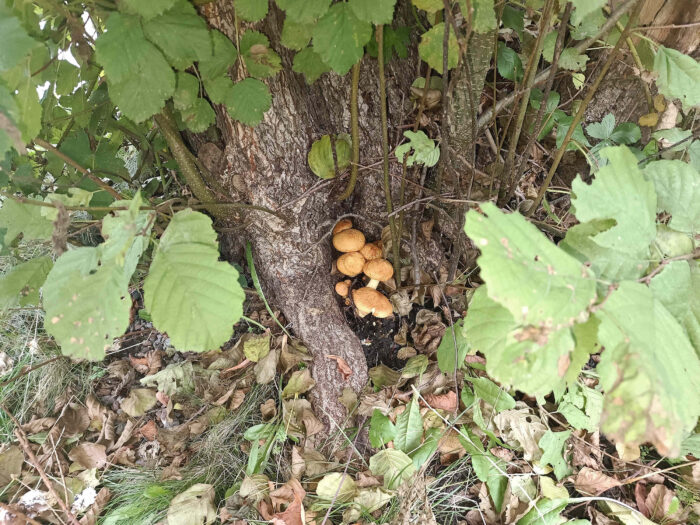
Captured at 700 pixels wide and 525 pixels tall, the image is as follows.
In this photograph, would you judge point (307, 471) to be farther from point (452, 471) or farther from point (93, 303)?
point (93, 303)

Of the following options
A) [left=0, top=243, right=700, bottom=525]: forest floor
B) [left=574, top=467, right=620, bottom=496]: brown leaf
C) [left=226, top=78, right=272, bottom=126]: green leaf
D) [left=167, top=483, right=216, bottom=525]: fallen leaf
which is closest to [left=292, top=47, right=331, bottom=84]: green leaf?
[left=226, top=78, right=272, bottom=126]: green leaf

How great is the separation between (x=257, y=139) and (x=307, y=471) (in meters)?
1.59

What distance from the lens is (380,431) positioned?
6.55ft

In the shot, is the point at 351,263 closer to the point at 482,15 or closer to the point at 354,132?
the point at 354,132

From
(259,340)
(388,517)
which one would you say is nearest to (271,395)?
(259,340)

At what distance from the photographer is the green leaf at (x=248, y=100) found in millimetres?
1474

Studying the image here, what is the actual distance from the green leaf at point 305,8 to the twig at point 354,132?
1.24ft

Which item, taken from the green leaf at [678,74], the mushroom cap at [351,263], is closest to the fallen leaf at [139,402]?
the mushroom cap at [351,263]

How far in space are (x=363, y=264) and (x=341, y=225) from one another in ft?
0.77

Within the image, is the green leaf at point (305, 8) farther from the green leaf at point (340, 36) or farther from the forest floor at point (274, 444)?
the forest floor at point (274, 444)

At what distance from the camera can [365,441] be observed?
7.06ft

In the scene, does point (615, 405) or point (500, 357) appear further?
point (500, 357)

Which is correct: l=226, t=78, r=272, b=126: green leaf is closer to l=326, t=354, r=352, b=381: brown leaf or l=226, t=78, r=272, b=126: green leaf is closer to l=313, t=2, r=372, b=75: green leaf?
l=313, t=2, r=372, b=75: green leaf

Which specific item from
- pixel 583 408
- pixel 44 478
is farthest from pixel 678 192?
pixel 44 478
